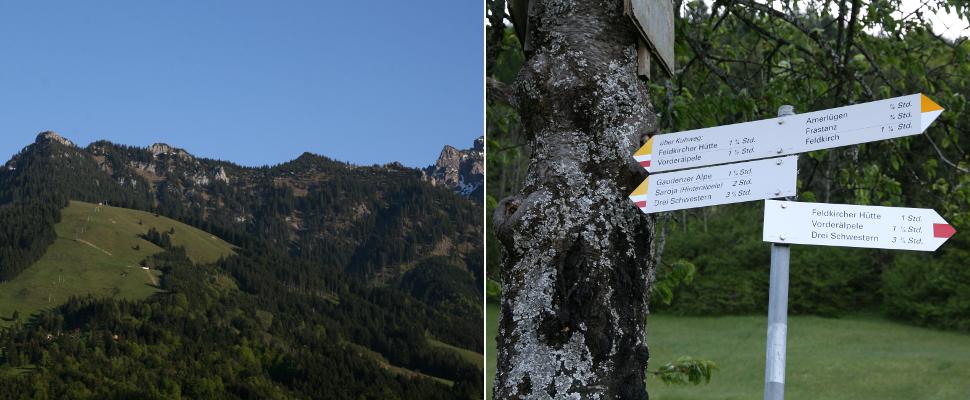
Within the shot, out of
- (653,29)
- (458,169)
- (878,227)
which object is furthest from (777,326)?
(458,169)

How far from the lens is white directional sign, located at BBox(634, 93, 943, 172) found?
7.31 ft

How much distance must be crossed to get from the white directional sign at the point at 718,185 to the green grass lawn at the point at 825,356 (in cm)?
962

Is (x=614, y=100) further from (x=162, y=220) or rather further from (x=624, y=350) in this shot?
(x=162, y=220)

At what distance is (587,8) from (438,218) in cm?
1890

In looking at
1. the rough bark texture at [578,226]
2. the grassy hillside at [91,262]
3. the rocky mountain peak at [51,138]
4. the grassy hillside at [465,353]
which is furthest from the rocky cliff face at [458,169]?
the rough bark texture at [578,226]

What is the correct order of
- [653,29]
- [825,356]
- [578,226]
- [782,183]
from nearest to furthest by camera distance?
[782,183], [578,226], [653,29], [825,356]

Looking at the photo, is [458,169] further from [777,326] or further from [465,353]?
[777,326]

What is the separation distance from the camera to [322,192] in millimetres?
20125

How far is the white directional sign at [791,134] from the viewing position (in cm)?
223

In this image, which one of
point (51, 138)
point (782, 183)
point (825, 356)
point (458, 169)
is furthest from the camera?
point (458, 169)

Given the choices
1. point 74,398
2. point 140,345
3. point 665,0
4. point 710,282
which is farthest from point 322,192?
point 665,0

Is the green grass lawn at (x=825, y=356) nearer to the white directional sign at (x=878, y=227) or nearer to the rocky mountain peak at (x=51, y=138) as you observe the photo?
the rocky mountain peak at (x=51, y=138)

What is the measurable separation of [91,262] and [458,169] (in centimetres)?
691

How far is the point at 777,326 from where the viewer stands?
7.43 ft
